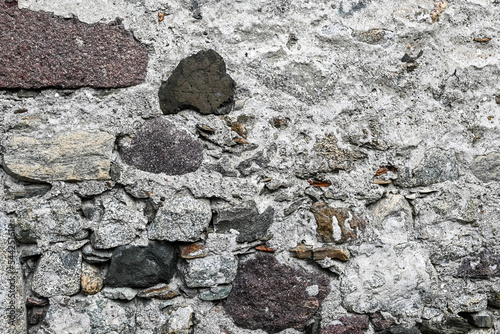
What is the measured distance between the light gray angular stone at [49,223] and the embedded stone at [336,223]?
831mm

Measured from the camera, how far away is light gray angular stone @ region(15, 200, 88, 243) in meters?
1.30

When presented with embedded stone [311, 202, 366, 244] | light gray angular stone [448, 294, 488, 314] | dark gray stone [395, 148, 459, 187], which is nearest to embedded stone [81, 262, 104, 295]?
embedded stone [311, 202, 366, 244]

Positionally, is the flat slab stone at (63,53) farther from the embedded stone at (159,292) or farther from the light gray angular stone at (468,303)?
the light gray angular stone at (468,303)

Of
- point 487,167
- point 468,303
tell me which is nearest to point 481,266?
point 468,303

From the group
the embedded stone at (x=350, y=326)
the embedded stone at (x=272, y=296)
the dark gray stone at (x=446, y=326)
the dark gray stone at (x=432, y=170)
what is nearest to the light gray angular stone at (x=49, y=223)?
the embedded stone at (x=272, y=296)

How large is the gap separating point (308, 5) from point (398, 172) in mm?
712

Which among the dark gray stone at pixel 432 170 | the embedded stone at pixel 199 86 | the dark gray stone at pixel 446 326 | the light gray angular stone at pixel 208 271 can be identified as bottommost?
the dark gray stone at pixel 446 326

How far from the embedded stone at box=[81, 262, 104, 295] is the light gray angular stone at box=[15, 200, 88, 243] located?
11 centimetres

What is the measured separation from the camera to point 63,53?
1.31 meters

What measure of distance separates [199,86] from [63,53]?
1.45 ft

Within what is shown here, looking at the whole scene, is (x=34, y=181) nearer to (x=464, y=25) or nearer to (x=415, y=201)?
(x=415, y=201)

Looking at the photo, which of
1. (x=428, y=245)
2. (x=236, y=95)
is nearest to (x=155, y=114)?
(x=236, y=95)

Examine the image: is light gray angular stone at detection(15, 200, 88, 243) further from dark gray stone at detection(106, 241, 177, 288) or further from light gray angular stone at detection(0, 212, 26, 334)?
dark gray stone at detection(106, 241, 177, 288)

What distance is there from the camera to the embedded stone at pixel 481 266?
1.65 m
